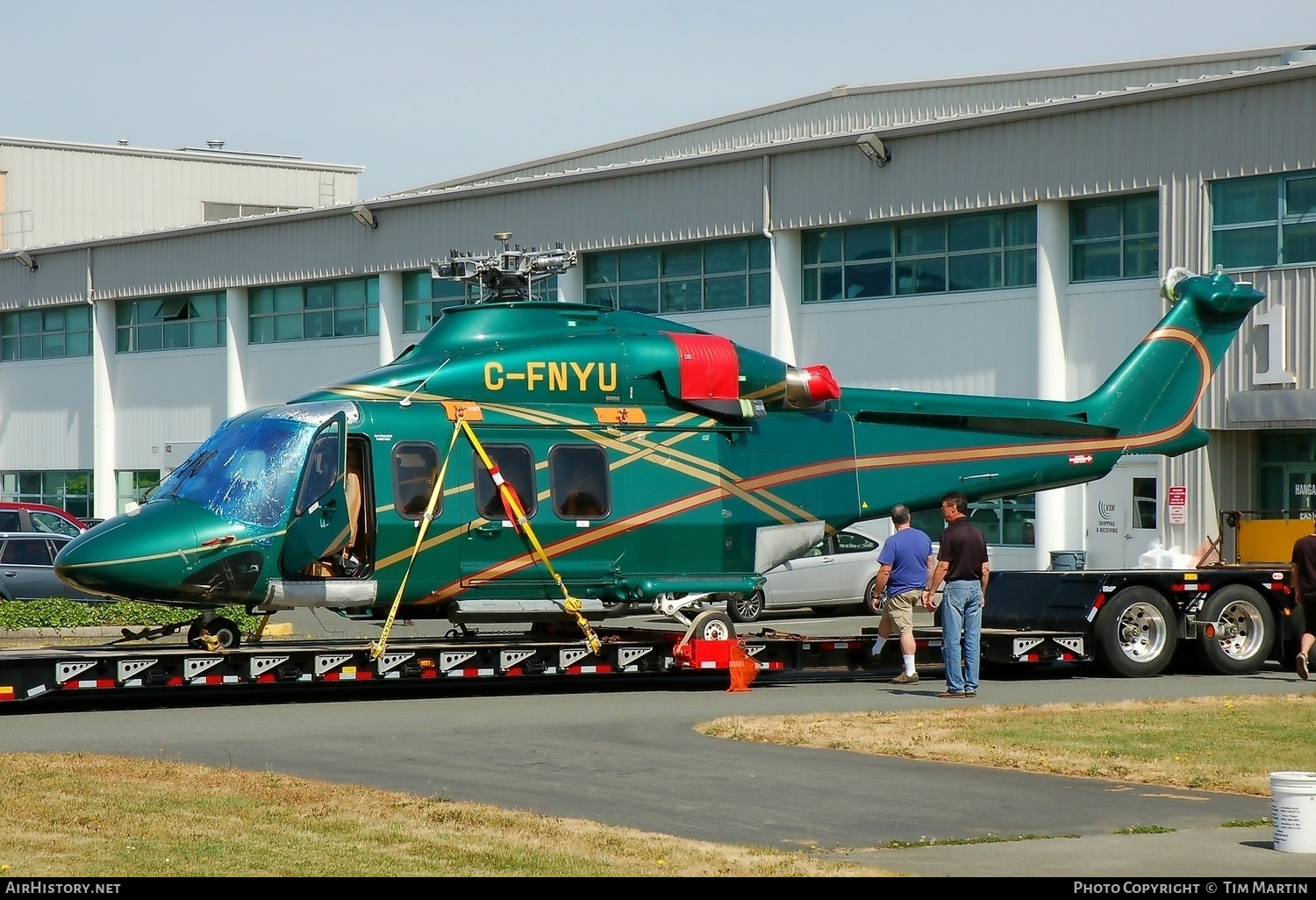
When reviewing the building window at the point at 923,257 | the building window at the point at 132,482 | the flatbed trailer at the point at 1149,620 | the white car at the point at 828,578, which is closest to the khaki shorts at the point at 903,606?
the flatbed trailer at the point at 1149,620

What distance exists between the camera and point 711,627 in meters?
16.1

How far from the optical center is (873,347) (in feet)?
103

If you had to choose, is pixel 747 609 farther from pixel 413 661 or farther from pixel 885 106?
pixel 885 106

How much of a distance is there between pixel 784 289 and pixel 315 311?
46.4ft

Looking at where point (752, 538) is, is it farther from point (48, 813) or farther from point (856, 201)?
point (856, 201)

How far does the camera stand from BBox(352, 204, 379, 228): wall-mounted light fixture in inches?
1537

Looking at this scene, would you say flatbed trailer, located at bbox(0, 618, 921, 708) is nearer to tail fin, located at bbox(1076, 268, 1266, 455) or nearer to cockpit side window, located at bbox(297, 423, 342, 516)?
cockpit side window, located at bbox(297, 423, 342, 516)

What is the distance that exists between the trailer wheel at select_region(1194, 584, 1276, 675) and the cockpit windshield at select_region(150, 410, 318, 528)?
9623mm

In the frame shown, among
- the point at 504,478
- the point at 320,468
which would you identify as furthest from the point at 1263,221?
the point at 320,468

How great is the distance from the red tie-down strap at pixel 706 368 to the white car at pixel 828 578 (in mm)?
8928

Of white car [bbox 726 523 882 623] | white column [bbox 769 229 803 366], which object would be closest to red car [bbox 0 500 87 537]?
white car [bbox 726 523 882 623]

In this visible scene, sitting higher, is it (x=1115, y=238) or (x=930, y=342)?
(x=1115, y=238)

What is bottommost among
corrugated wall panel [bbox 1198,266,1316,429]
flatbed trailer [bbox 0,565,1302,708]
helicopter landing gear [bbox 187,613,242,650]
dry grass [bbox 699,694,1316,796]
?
dry grass [bbox 699,694,1316,796]

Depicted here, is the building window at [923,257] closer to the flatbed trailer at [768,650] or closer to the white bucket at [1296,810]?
the flatbed trailer at [768,650]
